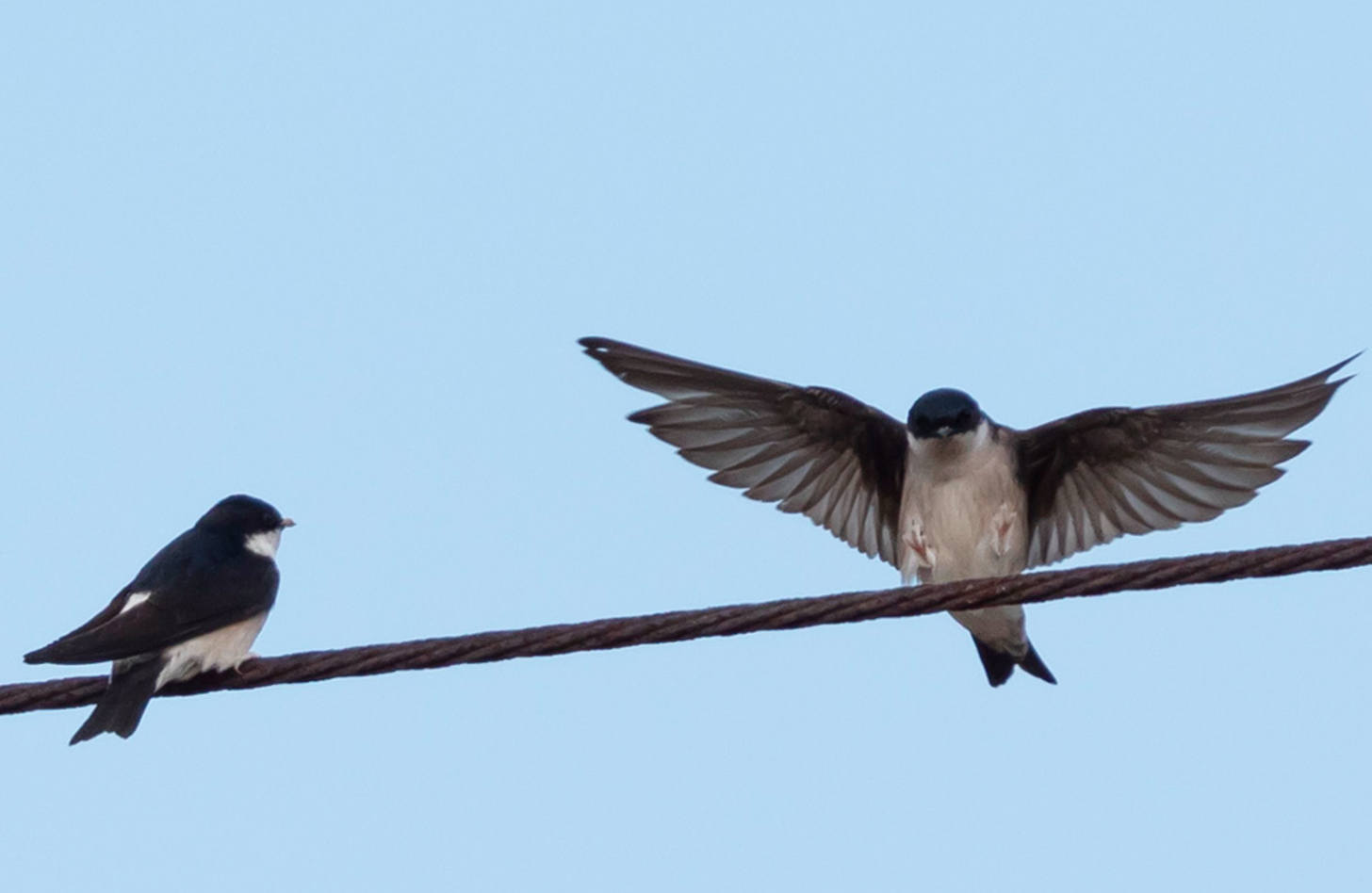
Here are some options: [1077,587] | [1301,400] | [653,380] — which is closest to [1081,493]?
[1301,400]

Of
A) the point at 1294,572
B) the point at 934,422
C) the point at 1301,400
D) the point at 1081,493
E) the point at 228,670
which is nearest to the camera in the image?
the point at 1294,572

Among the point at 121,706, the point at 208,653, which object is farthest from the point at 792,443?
the point at 121,706

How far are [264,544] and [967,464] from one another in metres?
1.83

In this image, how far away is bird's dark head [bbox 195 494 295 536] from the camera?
17.5ft

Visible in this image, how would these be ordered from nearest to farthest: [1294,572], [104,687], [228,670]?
[1294,572] < [104,687] < [228,670]

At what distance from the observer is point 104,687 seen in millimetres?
4062

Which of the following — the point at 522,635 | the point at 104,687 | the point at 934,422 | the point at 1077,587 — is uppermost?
the point at 934,422

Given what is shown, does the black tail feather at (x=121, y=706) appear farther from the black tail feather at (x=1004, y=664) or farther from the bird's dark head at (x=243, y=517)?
the black tail feather at (x=1004, y=664)

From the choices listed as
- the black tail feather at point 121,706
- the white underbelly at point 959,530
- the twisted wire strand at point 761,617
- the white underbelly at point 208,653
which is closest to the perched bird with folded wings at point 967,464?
the white underbelly at point 959,530

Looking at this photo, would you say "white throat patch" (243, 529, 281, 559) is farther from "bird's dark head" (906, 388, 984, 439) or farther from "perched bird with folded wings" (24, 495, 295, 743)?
"bird's dark head" (906, 388, 984, 439)

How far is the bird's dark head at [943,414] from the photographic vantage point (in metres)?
5.13

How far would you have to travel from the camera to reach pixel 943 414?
202 inches

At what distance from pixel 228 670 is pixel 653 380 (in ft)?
4.63

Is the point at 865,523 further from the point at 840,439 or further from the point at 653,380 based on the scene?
the point at 653,380
